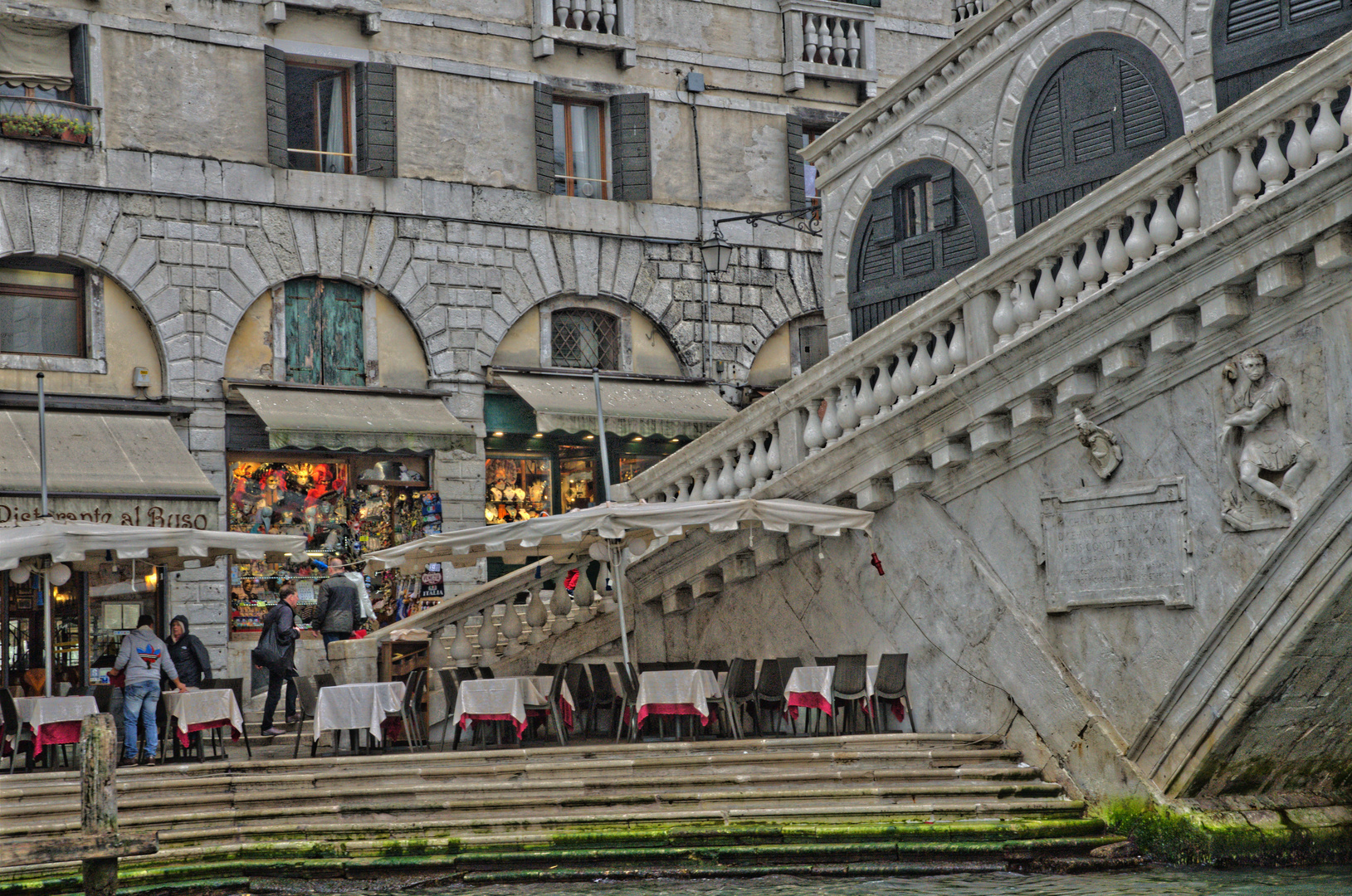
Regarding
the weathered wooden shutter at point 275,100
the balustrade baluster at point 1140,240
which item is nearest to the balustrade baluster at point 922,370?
the balustrade baluster at point 1140,240

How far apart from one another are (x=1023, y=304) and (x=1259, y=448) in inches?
81.2

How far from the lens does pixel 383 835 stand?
37.1 ft

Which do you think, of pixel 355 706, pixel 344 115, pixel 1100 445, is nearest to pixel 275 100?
pixel 344 115

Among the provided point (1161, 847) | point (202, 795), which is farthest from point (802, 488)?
point (202, 795)

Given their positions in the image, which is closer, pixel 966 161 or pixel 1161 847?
pixel 1161 847

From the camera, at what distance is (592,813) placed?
1163 centimetres

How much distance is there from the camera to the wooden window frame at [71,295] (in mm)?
17203

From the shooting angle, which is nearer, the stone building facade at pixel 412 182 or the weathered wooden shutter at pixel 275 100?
the stone building facade at pixel 412 182

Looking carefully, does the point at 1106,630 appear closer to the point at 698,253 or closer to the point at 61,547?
the point at 61,547

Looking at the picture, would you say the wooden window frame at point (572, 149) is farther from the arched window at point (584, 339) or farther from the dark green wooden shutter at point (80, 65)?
the dark green wooden shutter at point (80, 65)

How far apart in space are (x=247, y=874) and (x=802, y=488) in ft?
17.6

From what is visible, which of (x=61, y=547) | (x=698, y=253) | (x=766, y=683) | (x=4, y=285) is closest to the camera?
(x=61, y=547)

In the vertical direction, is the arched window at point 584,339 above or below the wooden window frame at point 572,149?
below

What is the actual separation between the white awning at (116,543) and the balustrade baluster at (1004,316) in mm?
5989
